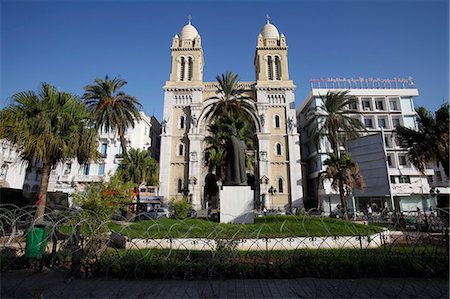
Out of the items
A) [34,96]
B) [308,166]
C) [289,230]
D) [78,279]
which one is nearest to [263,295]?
[78,279]

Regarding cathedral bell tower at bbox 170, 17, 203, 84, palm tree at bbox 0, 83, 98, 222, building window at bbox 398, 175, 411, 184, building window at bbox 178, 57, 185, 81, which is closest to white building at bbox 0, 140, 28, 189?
palm tree at bbox 0, 83, 98, 222

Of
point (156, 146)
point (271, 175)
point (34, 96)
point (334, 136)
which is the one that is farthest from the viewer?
point (156, 146)

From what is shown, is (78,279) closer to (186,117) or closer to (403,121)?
(186,117)

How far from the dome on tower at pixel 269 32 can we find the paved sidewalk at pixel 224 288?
45.7 m

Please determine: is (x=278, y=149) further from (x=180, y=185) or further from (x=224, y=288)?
(x=224, y=288)

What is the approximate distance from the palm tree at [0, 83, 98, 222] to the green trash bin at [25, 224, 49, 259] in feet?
21.4

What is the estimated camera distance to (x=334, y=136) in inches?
902

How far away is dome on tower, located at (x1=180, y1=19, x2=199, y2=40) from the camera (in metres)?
44.4

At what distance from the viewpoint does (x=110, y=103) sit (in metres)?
24.3

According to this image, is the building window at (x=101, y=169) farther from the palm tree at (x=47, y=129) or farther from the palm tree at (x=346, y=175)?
the palm tree at (x=346, y=175)

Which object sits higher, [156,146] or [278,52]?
[278,52]

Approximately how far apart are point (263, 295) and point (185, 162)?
33.0 meters

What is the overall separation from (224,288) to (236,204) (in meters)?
7.31

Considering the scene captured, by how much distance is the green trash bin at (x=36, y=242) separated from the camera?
646 cm
